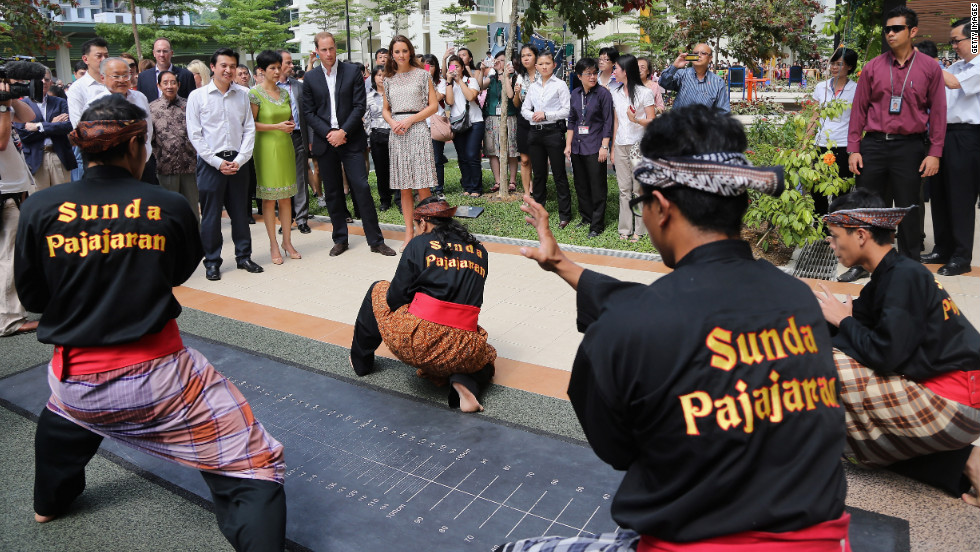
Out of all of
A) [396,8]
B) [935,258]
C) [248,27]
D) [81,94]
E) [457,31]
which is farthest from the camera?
[457,31]

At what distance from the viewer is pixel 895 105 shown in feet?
20.2

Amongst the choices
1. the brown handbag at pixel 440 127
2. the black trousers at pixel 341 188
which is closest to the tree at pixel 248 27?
the brown handbag at pixel 440 127

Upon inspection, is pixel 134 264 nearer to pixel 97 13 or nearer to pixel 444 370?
pixel 444 370

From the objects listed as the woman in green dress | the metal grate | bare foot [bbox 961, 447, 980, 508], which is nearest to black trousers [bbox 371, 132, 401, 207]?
the woman in green dress

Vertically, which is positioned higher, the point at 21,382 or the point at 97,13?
the point at 97,13

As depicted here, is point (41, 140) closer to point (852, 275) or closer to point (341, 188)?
point (341, 188)

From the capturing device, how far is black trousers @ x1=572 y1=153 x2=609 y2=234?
327 inches

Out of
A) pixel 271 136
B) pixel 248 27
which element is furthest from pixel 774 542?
pixel 248 27

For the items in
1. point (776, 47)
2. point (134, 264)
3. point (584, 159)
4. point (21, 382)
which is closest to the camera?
point (134, 264)

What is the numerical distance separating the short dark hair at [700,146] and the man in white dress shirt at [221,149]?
19.7ft

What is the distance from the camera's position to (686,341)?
159 cm

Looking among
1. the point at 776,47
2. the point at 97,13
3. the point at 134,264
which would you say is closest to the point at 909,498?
the point at 134,264

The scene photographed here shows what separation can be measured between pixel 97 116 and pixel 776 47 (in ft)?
66.5

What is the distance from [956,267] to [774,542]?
5.87 m
